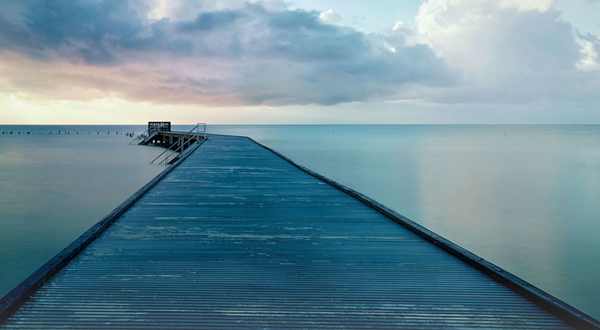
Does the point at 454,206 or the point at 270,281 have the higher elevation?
the point at 270,281

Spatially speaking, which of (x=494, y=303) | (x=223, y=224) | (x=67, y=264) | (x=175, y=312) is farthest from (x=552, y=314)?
(x=67, y=264)

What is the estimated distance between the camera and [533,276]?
8203 millimetres

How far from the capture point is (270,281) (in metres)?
3.54

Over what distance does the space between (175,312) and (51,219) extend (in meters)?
11.6

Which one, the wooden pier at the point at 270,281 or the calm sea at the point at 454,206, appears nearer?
the wooden pier at the point at 270,281

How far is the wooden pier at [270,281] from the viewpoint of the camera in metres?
2.87

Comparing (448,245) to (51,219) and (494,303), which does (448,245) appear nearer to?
(494,303)

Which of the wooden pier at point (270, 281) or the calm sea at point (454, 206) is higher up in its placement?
the wooden pier at point (270, 281)

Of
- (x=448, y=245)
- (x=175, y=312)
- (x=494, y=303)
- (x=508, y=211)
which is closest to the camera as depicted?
(x=175, y=312)

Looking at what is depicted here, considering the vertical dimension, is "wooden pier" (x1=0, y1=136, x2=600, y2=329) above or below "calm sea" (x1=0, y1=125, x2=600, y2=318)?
above

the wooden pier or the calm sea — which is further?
the calm sea

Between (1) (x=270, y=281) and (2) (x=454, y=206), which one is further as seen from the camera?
(2) (x=454, y=206)

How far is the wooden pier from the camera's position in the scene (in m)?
2.87

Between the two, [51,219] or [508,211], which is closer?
[51,219]
